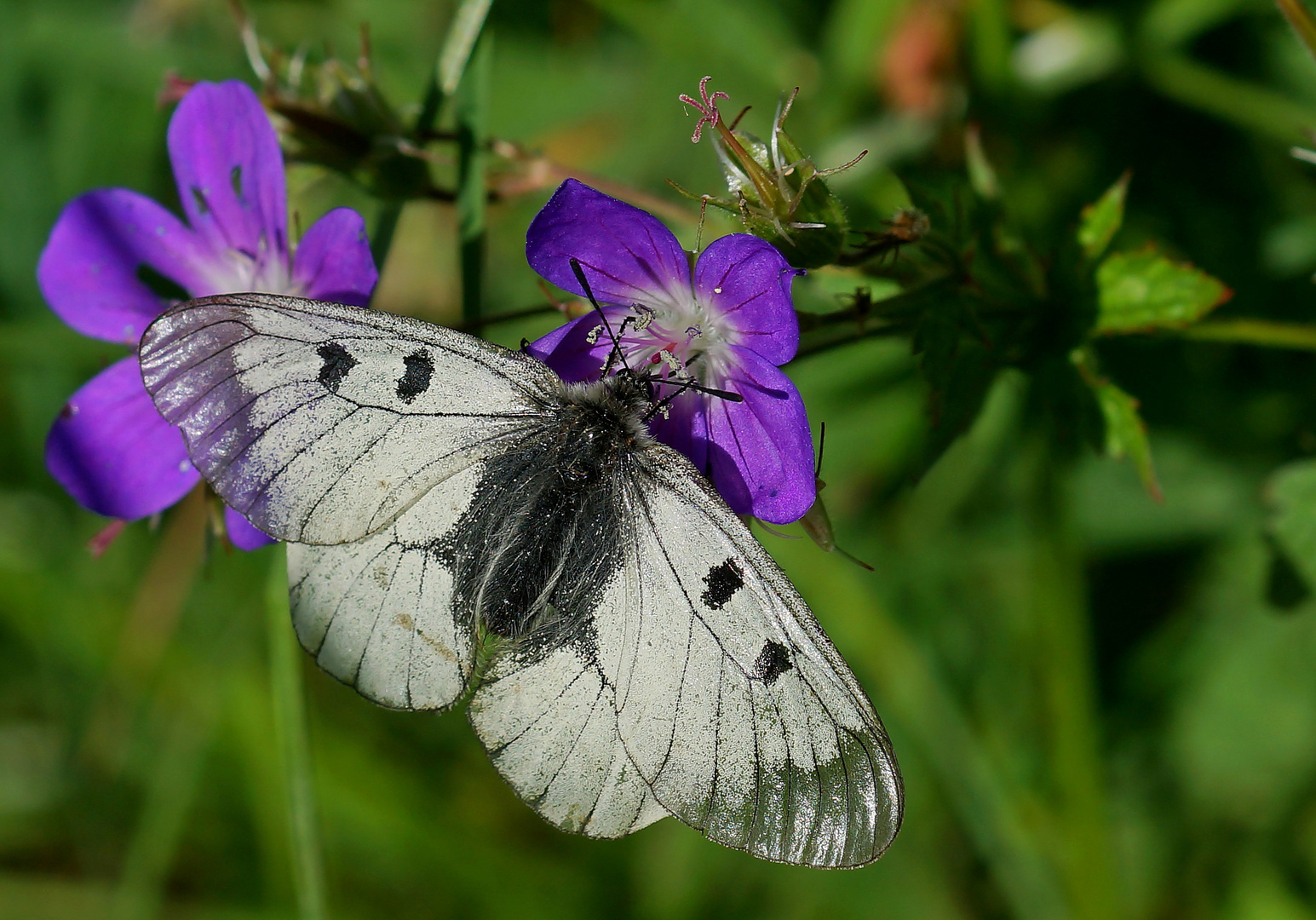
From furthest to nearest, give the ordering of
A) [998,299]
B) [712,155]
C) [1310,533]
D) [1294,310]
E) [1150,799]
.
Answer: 1. [712,155]
2. [1150,799]
3. [1294,310]
4. [1310,533]
5. [998,299]

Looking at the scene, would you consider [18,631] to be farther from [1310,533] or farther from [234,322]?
[1310,533]

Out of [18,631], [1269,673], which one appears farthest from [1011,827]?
[18,631]

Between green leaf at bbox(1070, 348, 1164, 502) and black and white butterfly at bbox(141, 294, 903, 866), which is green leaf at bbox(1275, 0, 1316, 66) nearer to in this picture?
green leaf at bbox(1070, 348, 1164, 502)

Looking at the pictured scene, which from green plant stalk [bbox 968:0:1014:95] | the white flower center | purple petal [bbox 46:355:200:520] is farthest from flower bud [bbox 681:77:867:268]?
green plant stalk [bbox 968:0:1014:95]

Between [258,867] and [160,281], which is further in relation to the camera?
[258,867]

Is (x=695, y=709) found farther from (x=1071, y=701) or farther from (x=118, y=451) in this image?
(x=1071, y=701)

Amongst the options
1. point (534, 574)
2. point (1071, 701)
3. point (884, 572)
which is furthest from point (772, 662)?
point (884, 572)

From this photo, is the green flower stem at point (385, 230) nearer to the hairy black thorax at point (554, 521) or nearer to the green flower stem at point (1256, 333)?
the hairy black thorax at point (554, 521)
